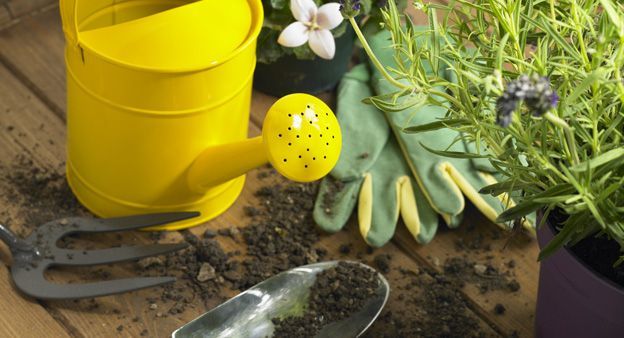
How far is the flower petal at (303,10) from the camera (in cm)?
100

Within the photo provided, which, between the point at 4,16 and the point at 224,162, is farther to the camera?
the point at 4,16

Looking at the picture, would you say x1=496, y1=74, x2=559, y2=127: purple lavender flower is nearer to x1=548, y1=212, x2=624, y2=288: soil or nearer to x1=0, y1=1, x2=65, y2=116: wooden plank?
x1=548, y1=212, x2=624, y2=288: soil

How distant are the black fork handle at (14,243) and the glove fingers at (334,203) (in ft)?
1.14

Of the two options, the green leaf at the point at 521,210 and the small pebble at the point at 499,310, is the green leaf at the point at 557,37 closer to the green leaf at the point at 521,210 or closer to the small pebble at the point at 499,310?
the green leaf at the point at 521,210

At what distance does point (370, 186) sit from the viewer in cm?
120

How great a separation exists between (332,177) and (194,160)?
20 cm

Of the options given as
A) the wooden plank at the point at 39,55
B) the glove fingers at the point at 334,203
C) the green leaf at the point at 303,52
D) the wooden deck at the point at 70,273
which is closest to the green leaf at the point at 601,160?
the wooden deck at the point at 70,273

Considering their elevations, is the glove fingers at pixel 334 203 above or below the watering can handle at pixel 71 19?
below

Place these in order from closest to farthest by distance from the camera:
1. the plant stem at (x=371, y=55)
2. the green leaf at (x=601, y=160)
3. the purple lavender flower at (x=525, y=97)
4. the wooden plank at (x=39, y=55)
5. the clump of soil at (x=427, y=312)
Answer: the purple lavender flower at (x=525, y=97), the green leaf at (x=601, y=160), the plant stem at (x=371, y=55), the clump of soil at (x=427, y=312), the wooden plank at (x=39, y=55)

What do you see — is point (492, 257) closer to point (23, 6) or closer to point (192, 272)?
point (192, 272)

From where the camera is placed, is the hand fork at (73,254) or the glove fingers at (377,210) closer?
the hand fork at (73,254)

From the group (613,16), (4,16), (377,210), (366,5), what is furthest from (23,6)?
(613,16)

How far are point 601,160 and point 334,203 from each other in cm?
50

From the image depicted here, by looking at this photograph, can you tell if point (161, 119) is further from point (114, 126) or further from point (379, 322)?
point (379, 322)
